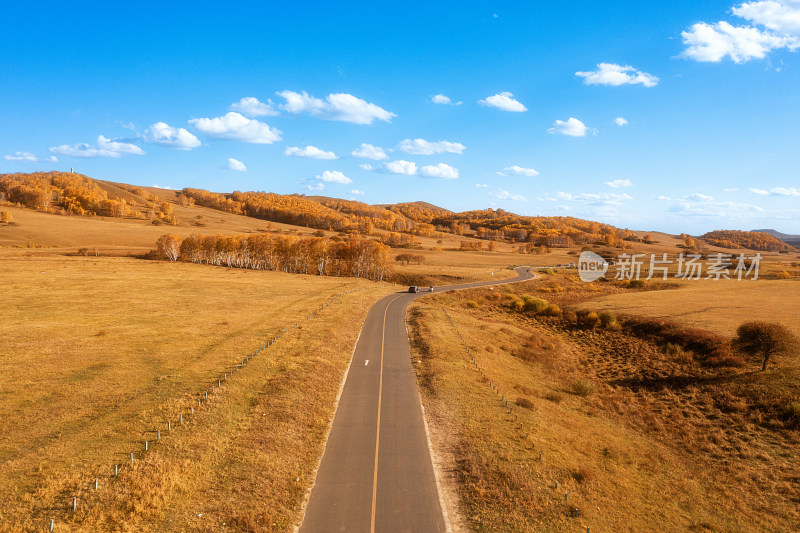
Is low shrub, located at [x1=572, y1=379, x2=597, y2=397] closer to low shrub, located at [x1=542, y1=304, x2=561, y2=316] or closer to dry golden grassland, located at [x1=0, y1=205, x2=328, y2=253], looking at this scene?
low shrub, located at [x1=542, y1=304, x2=561, y2=316]

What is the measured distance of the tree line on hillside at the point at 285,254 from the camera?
121688mm

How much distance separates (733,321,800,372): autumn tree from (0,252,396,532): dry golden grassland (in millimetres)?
43202

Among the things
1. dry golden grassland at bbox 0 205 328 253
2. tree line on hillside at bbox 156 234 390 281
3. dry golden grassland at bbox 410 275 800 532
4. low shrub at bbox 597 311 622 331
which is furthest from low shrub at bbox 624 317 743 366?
dry golden grassland at bbox 0 205 328 253

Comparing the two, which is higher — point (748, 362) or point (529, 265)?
point (529, 265)

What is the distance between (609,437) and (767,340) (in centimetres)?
2597

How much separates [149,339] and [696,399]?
5720cm

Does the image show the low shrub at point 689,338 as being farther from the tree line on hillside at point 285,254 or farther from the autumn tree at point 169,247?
the autumn tree at point 169,247

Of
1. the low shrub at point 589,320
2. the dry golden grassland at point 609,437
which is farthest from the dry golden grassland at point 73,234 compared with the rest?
the dry golden grassland at point 609,437

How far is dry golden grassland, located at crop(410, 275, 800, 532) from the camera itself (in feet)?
63.9

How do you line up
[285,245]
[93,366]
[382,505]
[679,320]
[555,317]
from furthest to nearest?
[285,245], [555,317], [679,320], [93,366], [382,505]

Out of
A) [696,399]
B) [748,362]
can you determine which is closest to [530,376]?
[696,399]

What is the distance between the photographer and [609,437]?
28891 millimetres

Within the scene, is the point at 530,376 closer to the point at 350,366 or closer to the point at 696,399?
the point at 696,399

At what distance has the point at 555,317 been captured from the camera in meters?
74.6
